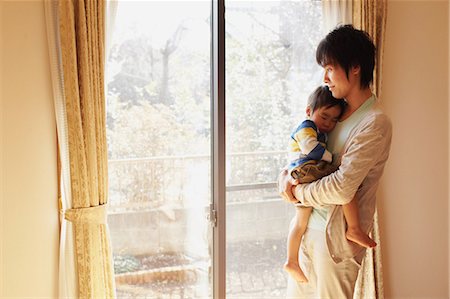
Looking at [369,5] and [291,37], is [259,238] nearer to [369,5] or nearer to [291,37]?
[291,37]

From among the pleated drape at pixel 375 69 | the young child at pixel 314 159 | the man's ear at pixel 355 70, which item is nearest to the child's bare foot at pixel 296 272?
the young child at pixel 314 159

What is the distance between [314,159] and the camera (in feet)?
7.03

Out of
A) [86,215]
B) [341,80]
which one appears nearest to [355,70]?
[341,80]

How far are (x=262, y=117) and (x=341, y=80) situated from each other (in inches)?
31.8

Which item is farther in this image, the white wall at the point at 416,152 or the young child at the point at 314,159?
the white wall at the point at 416,152

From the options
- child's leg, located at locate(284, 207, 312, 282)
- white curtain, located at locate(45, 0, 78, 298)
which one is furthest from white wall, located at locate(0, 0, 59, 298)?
child's leg, located at locate(284, 207, 312, 282)

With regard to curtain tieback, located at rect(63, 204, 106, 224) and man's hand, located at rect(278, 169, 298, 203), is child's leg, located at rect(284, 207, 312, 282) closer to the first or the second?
man's hand, located at rect(278, 169, 298, 203)

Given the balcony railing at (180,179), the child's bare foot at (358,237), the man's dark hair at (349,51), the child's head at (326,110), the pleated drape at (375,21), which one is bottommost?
the child's bare foot at (358,237)

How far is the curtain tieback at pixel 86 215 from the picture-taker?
7.84 feet

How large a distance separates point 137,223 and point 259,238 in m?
0.65

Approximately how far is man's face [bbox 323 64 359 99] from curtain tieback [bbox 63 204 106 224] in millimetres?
1100

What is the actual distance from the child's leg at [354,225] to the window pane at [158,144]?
86 cm

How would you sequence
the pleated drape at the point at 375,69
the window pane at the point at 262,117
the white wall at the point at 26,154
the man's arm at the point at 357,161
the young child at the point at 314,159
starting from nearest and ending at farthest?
the man's arm at the point at 357,161 → the young child at the point at 314,159 → the white wall at the point at 26,154 → the window pane at the point at 262,117 → the pleated drape at the point at 375,69

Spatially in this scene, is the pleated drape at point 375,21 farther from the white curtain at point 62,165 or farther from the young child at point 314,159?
the white curtain at point 62,165
